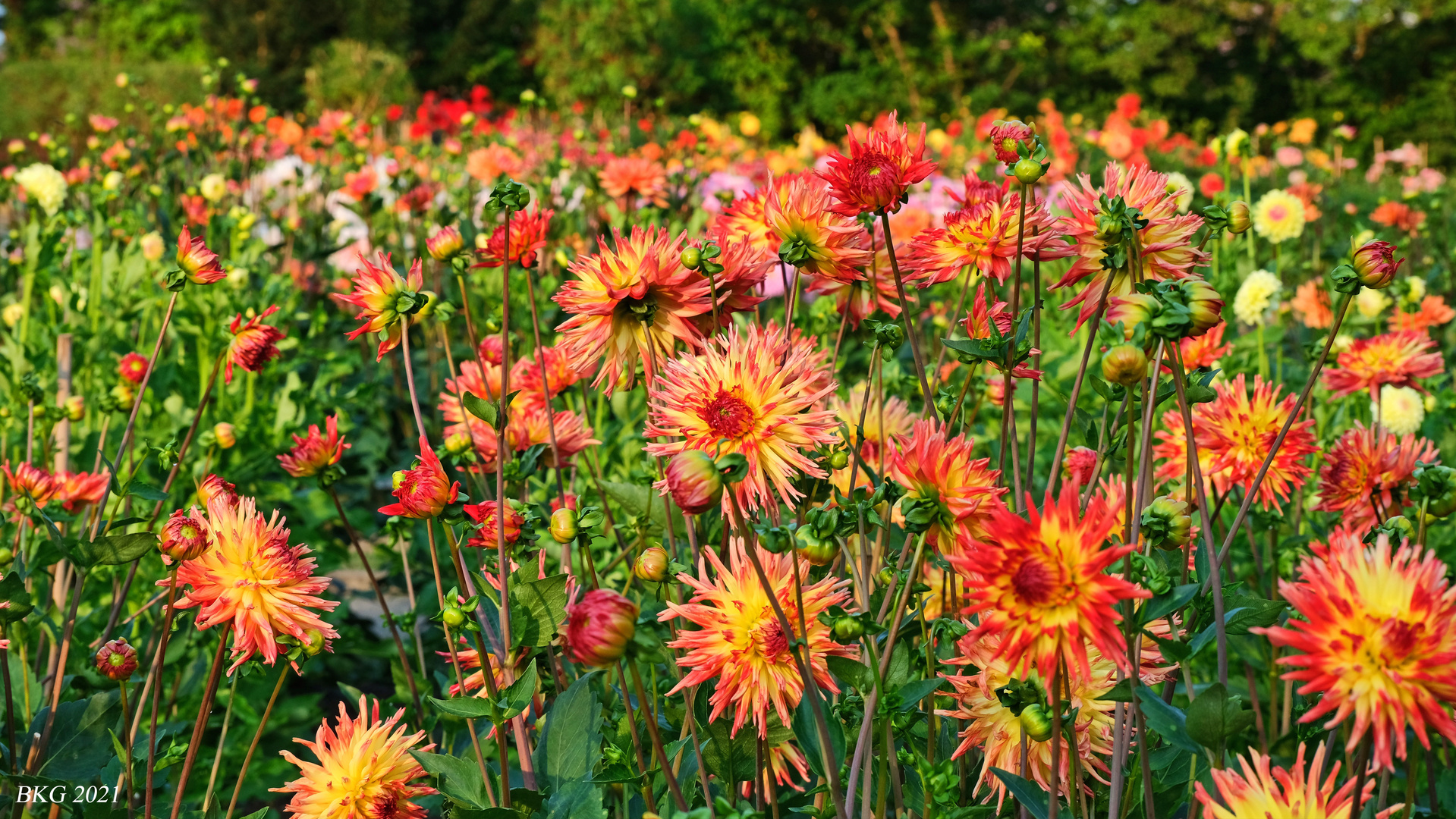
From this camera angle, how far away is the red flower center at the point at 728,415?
89cm

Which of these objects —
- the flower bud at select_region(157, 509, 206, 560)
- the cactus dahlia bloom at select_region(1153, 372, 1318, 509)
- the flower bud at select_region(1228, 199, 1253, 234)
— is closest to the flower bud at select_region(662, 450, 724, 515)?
the flower bud at select_region(157, 509, 206, 560)

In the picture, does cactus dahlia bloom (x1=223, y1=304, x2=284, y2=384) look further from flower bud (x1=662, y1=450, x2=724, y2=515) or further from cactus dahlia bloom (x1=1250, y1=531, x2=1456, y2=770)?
cactus dahlia bloom (x1=1250, y1=531, x2=1456, y2=770)

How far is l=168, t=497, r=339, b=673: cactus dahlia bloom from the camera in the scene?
95 centimetres

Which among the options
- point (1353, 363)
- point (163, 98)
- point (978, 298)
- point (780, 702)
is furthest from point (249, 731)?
point (163, 98)

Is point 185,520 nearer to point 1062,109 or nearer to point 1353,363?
point 1353,363

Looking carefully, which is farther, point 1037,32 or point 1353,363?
point 1037,32

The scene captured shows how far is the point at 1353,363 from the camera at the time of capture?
1.72m

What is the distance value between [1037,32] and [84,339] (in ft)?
70.9

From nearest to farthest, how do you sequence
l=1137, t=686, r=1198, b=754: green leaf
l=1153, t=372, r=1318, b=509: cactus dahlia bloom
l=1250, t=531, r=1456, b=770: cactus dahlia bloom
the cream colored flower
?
l=1250, t=531, r=1456, b=770: cactus dahlia bloom < l=1137, t=686, r=1198, b=754: green leaf < l=1153, t=372, r=1318, b=509: cactus dahlia bloom < the cream colored flower

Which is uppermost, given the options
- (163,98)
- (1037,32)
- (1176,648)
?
(1037,32)

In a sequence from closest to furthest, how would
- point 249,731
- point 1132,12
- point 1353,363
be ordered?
1. point 1353,363
2. point 249,731
3. point 1132,12

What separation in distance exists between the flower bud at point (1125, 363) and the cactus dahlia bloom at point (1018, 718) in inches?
9.9

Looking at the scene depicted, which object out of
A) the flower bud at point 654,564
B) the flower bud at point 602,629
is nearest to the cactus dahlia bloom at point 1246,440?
the flower bud at point 654,564

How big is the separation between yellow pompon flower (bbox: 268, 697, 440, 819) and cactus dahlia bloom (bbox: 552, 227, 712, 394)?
391mm
